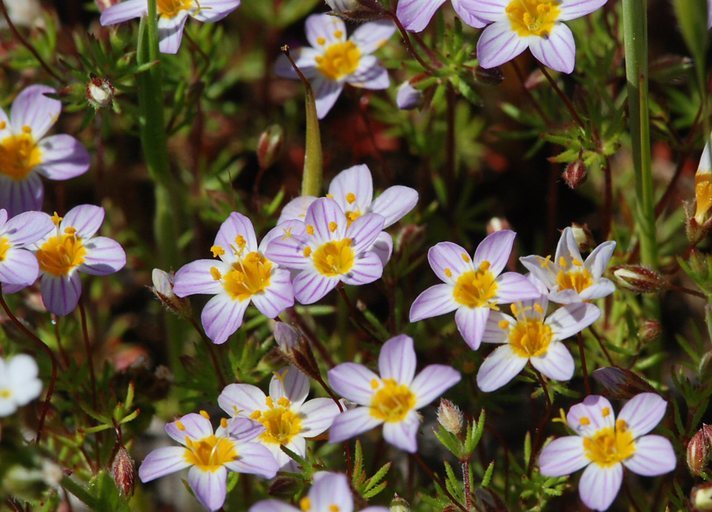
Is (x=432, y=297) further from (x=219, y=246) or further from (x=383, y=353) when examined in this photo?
(x=219, y=246)

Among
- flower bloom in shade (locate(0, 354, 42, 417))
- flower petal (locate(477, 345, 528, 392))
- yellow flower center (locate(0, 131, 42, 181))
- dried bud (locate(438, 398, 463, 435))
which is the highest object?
yellow flower center (locate(0, 131, 42, 181))

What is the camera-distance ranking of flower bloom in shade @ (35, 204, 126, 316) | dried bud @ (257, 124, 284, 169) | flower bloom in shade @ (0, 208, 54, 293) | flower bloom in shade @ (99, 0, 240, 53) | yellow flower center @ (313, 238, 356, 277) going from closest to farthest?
flower bloom in shade @ (0, 208, 54, 293) < yellow flower center @ (313, 238, 356, 277) < flower bloom in shade @ (35, 204, 126, 316) < flower bloom in shade @ (99, 0, 240, 53) < dried bud @ (257, 124, 284, 169)

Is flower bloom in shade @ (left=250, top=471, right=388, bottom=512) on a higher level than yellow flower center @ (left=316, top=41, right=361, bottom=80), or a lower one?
lower

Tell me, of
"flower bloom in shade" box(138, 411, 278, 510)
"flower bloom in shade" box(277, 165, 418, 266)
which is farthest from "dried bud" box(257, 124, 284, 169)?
"flower bloom in shade" box(138, 411, 278, 510)

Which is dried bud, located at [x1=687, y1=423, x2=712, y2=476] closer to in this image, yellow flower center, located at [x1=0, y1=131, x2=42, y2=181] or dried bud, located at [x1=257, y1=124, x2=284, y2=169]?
dried bud, located at [x1=257, y1=124, x2=284, y2=169]

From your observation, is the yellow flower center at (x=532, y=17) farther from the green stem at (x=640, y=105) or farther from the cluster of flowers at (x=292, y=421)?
the cluster of flowers at (x=292, y=421)

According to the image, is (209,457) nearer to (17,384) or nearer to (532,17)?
(17,384)
